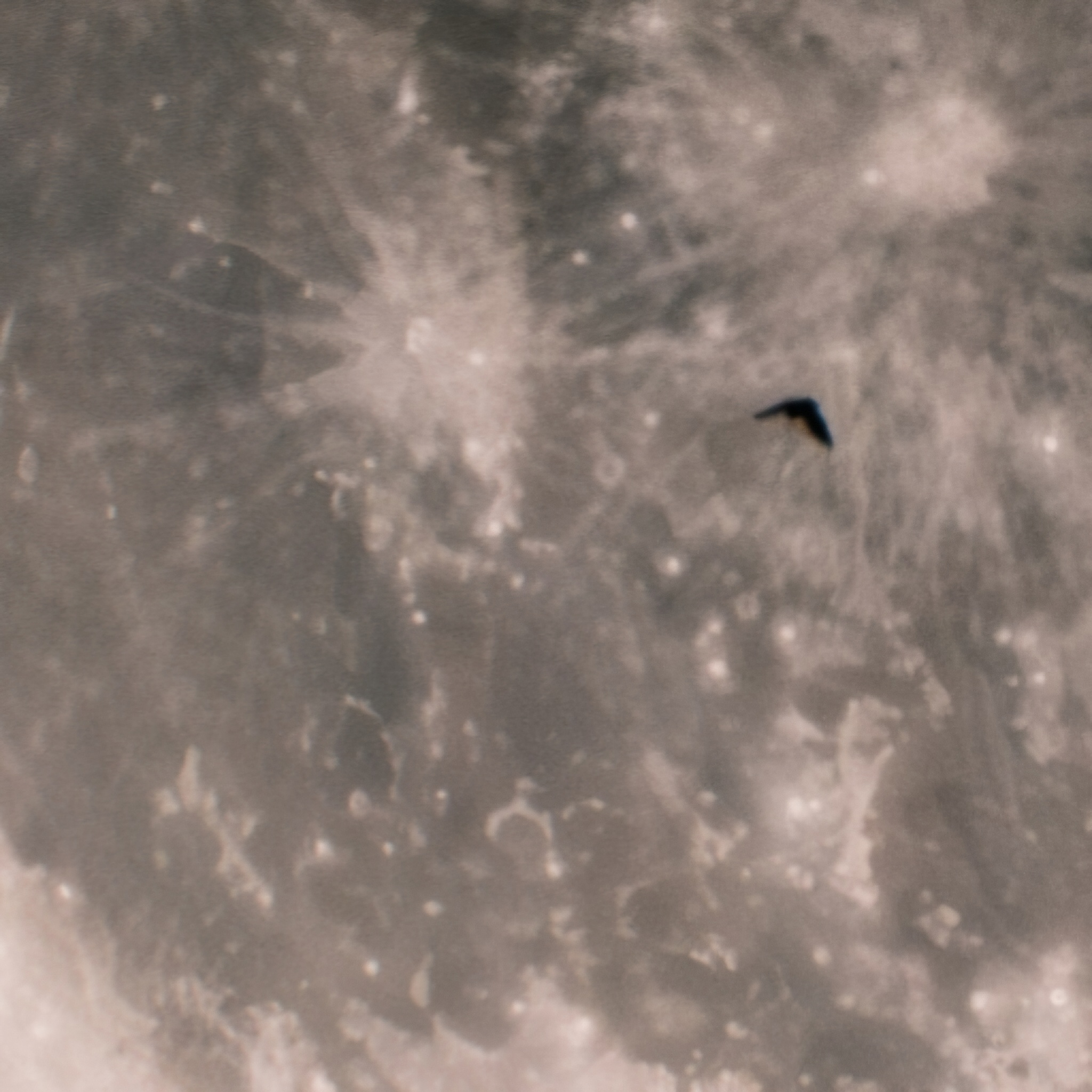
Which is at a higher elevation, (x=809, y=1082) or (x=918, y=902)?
(x=918, y=902)

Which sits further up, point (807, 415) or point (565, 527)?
point (807, 415)

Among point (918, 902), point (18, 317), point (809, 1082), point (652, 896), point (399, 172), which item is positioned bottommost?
point (809, 1082)

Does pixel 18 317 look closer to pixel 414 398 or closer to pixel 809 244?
pixel 414 398

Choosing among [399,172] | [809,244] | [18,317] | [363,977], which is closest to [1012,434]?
[809,244]
